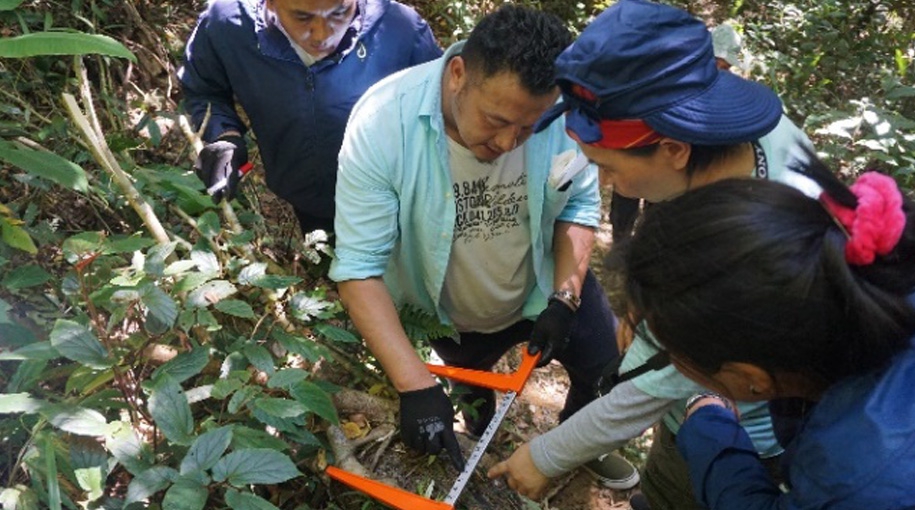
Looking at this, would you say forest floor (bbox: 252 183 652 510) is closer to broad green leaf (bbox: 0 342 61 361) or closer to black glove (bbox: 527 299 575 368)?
black glove (bbox: 527 299 575 368)

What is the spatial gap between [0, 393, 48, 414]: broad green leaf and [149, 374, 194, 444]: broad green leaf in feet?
0.75

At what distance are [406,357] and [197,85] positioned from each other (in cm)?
152

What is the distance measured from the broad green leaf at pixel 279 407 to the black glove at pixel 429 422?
487mm

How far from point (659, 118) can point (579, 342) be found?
137 cm

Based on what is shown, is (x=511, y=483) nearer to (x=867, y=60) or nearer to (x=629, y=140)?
(x=629, y=140)

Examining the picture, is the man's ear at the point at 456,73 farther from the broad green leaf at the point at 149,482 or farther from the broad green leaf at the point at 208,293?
the broad green leaf at the point at 149,482

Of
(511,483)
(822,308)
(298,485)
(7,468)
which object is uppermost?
(822,308)

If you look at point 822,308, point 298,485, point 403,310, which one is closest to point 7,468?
point 298,485

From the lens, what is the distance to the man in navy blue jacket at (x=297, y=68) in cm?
281

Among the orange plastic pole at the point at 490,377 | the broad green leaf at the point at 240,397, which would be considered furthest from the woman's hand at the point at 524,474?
the broad green leaf at the point at 240,397

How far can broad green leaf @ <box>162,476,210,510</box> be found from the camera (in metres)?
1.55

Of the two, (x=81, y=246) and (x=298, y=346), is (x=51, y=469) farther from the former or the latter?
(x=298, y=346)

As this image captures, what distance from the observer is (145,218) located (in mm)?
2439

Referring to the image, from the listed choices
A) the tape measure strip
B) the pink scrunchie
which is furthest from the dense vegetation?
the pink scrunchie
